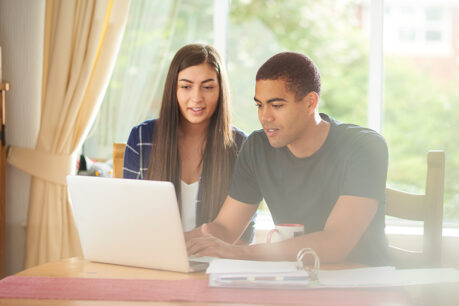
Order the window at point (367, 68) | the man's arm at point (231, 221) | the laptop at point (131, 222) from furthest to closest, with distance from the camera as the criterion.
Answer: the window at point (367, 68)
the man's arm at point (231, 221)
the laptop at point (131, 222)

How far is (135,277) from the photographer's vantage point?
43.2 inches

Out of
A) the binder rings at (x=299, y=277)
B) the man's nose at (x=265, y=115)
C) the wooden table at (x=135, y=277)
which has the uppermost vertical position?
the man's nose at (x=265, y=115)

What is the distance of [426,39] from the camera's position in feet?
A: 9.55

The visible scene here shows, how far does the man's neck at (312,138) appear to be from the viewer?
153cm

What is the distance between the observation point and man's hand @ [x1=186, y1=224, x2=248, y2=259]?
118cm

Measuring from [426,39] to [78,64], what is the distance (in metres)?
1.77

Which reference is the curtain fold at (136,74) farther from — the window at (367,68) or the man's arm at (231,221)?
the man's arm at (231,221)

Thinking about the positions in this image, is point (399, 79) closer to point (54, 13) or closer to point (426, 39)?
point (426, 39)

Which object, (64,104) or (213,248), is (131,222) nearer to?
(213,248)

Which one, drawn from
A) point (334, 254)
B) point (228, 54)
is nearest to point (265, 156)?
point (334, 254)

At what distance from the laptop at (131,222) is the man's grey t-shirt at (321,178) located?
0.45m

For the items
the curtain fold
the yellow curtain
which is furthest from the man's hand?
the curtain fold

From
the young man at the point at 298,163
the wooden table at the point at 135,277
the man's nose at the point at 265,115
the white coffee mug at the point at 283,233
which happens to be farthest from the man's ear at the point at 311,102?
the wooden table at the point at 135,277

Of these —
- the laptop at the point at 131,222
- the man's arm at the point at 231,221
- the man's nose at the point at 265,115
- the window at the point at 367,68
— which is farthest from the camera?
the window at the point at 367,68
